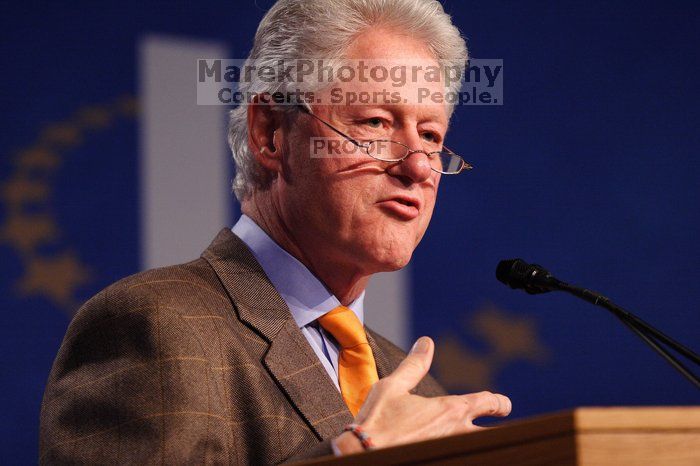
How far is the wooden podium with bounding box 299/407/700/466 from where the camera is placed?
0.91m

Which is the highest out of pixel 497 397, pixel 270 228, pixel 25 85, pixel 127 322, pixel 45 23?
pixel 45 23

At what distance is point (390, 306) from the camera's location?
2.64 m

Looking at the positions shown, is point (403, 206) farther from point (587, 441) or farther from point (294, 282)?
point (587, 441)

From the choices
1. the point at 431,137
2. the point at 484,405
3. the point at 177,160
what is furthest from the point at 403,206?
the point at 177,160

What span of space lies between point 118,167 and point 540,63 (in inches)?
51.1

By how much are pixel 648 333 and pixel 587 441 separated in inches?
28.3

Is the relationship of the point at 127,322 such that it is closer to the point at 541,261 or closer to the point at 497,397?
the point at 497,397

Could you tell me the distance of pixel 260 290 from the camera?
1.82m

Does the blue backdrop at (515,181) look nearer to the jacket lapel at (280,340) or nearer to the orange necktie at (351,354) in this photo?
the jacket lapel at (280,340)

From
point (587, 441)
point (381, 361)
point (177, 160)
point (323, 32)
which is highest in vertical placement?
point (323, 32)

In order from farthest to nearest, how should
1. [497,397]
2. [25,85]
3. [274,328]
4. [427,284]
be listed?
[427,284], [25,85], [274,328], [497,397]

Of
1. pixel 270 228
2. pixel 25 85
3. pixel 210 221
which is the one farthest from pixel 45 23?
pixel 270 228

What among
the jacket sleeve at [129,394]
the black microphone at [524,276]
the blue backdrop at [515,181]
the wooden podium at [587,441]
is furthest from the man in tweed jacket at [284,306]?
the blue backdrop at [515,181]

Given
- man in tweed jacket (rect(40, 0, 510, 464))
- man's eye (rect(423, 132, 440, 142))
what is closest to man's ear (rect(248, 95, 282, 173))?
man in tweed jacket (rect(40, 0, 510, 464))
